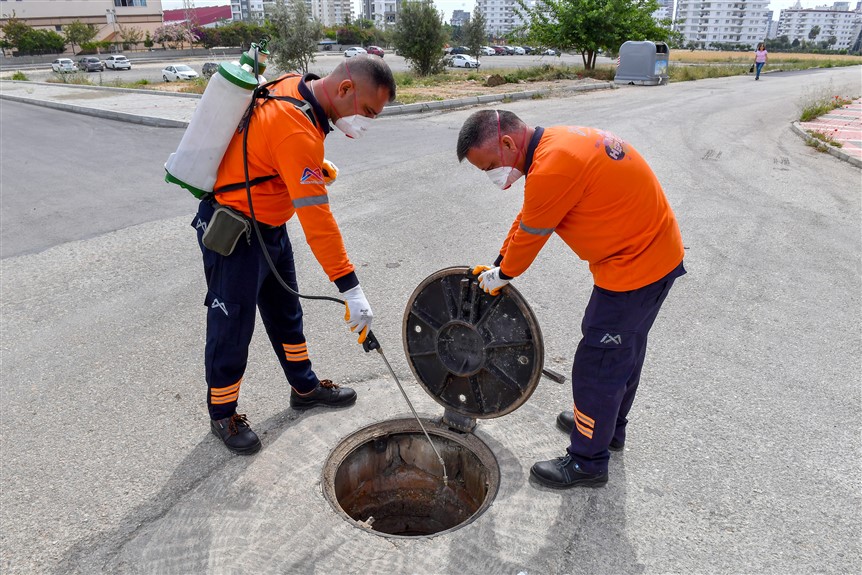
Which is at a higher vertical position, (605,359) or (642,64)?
(642,64)

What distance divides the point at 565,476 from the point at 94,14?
80.8 metres

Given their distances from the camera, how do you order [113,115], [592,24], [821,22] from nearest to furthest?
[113,115] → [592,24] → [821,22]

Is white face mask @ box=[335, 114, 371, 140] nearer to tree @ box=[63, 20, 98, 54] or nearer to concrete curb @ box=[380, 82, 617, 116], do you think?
concrete curb @ box=[380, 82, 617, 116]

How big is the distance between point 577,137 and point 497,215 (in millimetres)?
4312

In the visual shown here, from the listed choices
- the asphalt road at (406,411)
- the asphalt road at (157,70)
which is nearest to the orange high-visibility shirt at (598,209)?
the asphalt road at (406,411)

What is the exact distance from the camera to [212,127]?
2.64 metres

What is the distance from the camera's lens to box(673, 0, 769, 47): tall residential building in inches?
6093

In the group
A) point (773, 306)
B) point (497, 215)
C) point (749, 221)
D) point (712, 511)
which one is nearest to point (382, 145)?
point (497, 215)

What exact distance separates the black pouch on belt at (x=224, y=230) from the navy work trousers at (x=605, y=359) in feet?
5.15

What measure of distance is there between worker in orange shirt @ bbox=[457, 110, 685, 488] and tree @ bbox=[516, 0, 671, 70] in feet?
77.6

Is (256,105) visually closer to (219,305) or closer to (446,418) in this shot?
(219,305)

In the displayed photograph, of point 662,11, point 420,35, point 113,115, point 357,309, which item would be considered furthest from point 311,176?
point 662,11

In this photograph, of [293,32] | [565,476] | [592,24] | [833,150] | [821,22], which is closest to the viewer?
[565,476]

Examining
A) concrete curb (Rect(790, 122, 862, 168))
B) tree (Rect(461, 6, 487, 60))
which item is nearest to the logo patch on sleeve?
concrete curb (Rect(790, 122, 862, 168))
